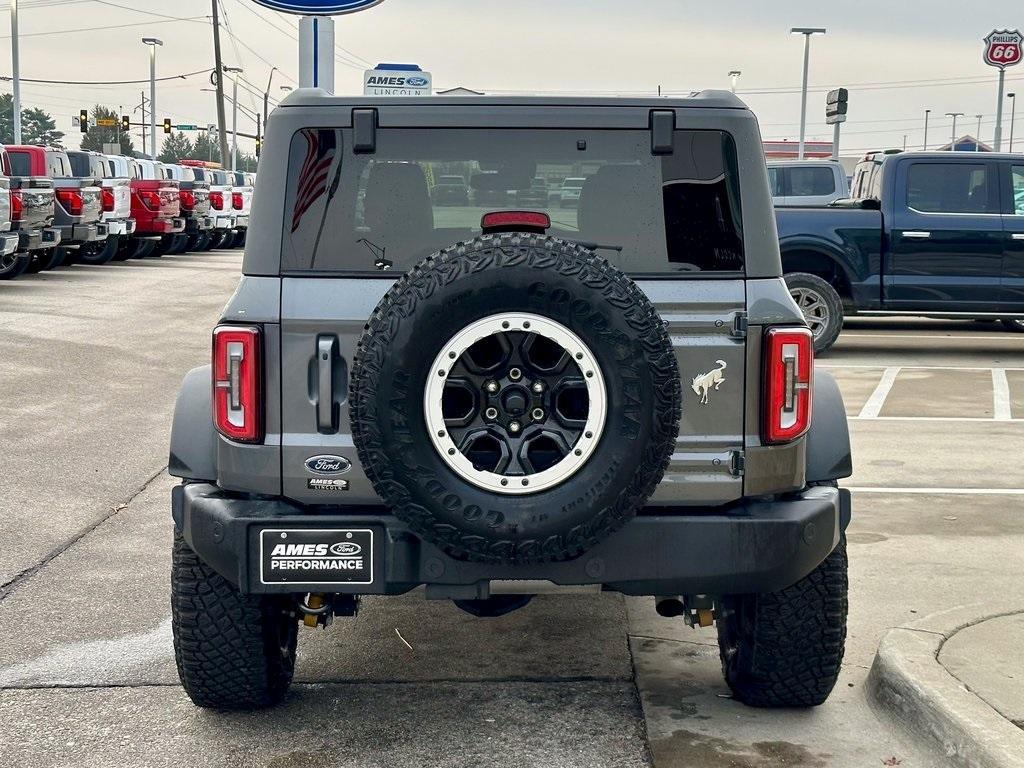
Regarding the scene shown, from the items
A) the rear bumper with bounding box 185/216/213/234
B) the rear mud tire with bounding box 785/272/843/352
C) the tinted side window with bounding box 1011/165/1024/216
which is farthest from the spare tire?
the rear bumper with bounding box 185/216/213/234

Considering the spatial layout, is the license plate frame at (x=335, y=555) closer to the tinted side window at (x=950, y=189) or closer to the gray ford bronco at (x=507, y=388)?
the gray ford bronco at (x=507, y=388)

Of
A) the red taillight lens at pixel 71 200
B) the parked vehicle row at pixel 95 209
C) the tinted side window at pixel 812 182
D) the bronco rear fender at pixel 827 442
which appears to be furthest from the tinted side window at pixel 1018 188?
the red taillight lens at pixel 71 200

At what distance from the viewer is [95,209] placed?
25172 millimetres

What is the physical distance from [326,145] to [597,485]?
1.35 meters

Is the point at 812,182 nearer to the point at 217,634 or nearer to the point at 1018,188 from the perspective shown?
the point at 1018,188

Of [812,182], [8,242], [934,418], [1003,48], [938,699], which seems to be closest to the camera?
[938,699]

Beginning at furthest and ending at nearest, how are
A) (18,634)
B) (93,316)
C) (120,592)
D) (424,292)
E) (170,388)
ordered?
(93,316), (170,388), (120,592), (18,634), (424,292)

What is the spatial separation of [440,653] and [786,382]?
185 centimetres

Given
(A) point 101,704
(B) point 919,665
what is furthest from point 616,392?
(A) point 101,704

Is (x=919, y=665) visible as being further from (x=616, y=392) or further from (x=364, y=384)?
(x=364, y=384)

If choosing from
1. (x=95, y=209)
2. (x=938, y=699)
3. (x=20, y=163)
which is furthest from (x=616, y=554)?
(x=20, y=163)

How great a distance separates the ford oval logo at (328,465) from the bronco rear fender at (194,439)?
1.23 feet

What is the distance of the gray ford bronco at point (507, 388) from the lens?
12.5 ft

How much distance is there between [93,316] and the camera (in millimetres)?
18141
